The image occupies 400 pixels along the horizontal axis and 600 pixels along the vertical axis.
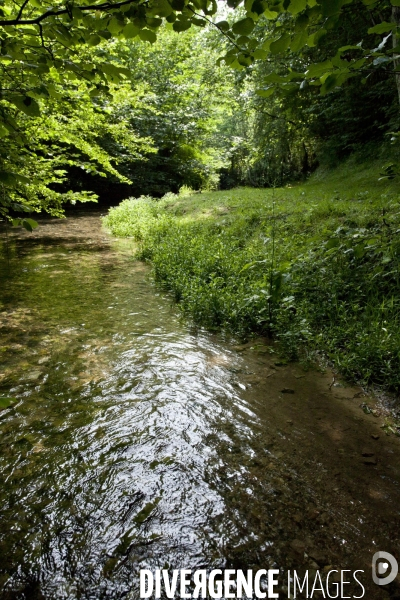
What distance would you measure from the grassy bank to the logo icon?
186cm

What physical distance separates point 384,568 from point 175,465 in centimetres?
147

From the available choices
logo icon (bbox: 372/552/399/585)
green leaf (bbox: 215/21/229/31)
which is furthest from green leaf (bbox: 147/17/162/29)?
logo icon (bbox: 372/552/399/585)

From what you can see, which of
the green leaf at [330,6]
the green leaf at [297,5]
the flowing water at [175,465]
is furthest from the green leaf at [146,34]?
the flowing water at [175,465]

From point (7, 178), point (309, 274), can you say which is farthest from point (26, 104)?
point (309, 274)

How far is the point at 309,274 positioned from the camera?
18.1ft

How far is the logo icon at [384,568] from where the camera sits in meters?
1.91

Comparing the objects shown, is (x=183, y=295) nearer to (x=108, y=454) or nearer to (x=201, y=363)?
(x=201, y=363)

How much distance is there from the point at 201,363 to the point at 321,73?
3257 mm

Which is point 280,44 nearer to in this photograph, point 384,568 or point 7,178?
point 7,178

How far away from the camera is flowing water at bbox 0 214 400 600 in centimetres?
201

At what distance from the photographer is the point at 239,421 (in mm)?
3188

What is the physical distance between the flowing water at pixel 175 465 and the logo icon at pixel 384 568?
44mm

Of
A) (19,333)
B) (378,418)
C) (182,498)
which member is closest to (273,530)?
(182,498)

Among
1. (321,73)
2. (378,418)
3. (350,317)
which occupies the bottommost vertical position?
(378,418)
